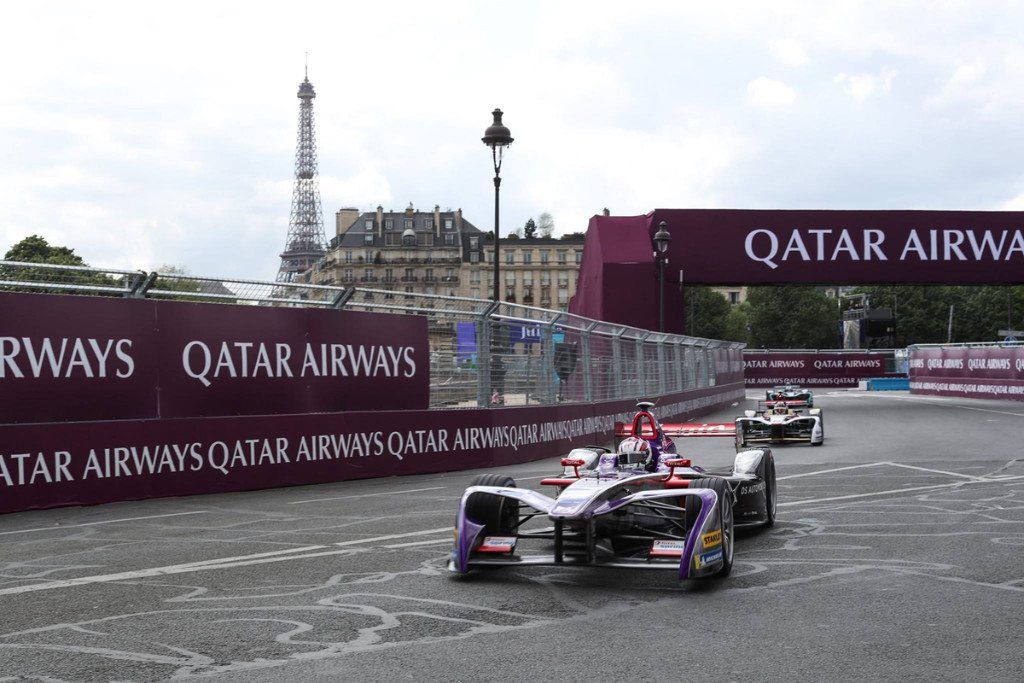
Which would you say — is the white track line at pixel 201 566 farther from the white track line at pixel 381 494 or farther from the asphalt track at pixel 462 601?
the white track line at pixel 381 494

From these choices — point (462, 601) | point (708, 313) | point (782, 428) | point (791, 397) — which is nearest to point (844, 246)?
point (791, 397)

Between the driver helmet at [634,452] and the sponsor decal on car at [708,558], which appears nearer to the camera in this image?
the sponsor decal on car at [708,558]

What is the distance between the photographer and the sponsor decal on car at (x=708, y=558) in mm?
7086

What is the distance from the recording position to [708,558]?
7234 millimetres

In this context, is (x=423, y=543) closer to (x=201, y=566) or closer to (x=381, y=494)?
(x=201, y=566)

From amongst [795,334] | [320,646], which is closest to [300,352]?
[320,646]

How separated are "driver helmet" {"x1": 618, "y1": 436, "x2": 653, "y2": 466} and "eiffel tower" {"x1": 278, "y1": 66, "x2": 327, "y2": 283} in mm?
178617

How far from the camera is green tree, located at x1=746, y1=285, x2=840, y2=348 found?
146 metres

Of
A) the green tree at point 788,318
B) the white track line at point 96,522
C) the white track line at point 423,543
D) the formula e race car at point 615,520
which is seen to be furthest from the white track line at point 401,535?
the green tree at point 788,318

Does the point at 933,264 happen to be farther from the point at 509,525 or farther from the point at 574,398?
the point at 509,525

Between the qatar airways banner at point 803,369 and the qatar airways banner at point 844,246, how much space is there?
106ft

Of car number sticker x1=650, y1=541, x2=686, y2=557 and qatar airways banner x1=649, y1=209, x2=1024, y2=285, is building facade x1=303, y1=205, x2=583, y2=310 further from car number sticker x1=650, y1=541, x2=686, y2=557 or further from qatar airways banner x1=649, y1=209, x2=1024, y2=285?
car number sticker x1=650, y1=541, x2=686, y2=557

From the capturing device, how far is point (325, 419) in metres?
14.5

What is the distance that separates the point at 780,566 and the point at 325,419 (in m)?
7.68
